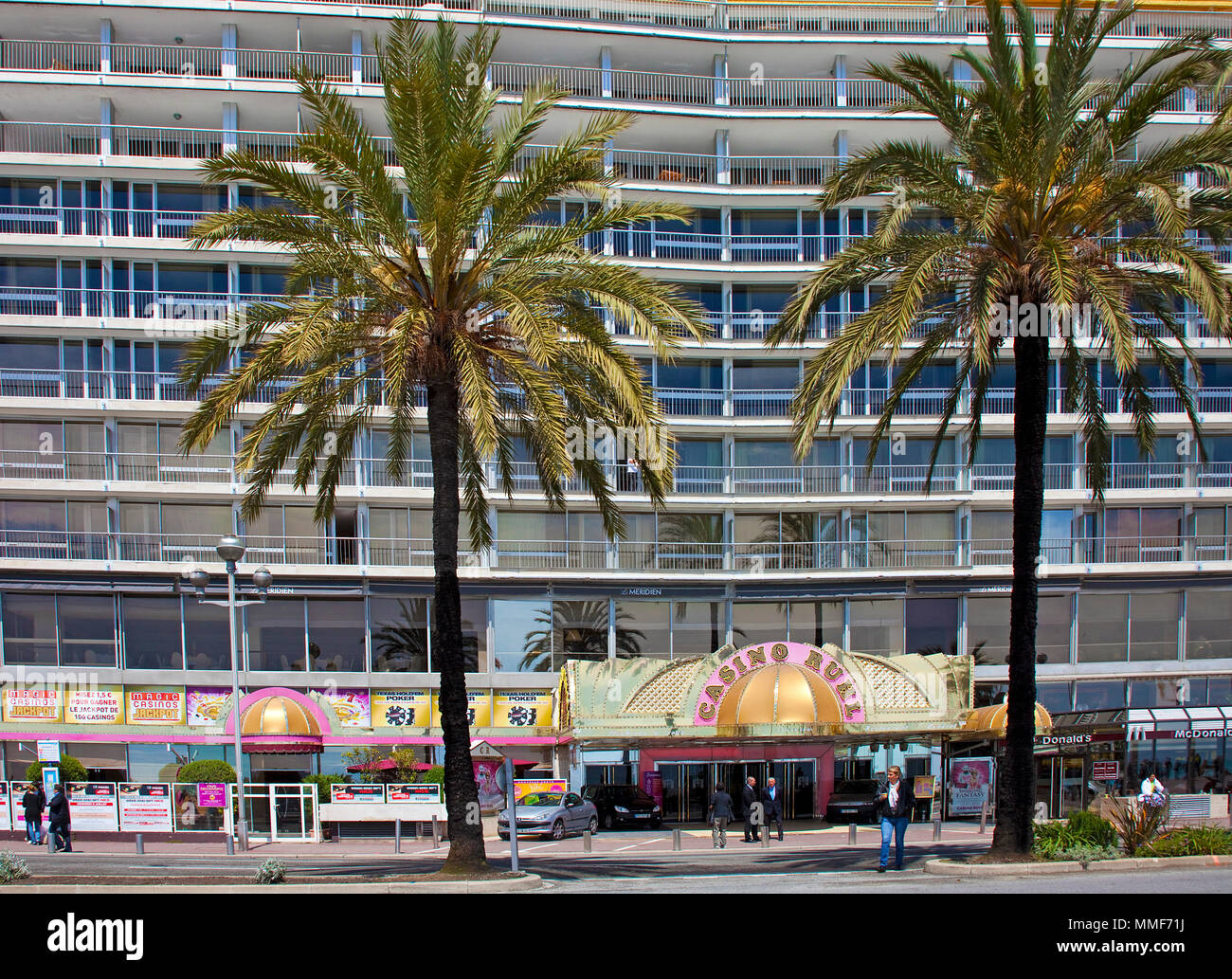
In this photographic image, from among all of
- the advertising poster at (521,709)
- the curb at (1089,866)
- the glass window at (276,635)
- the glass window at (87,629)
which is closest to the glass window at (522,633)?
the advertising poster at (521,709)

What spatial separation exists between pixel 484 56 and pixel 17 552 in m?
29.9

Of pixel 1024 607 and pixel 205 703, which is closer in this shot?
pixel 1024 607

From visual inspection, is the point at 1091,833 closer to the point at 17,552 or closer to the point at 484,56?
the point at 484,56

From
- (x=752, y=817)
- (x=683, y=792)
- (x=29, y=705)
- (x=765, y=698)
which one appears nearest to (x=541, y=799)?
(x=683, y=792)

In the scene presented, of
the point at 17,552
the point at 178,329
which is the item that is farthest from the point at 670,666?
the point at 17,552

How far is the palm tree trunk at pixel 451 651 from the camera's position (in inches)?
745

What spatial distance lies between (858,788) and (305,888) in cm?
2309

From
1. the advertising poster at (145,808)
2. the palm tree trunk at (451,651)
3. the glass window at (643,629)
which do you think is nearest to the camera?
the palm tree trunk at (451,651)

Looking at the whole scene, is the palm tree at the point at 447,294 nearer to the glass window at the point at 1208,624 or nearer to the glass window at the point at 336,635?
the glass window at the point at 336,635

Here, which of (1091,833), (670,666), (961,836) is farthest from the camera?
(670,666)

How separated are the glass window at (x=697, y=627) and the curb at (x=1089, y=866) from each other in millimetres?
25423

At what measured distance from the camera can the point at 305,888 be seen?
57.7ft

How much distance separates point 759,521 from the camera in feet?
149

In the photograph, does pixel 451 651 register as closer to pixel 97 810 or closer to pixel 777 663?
pixel 97 810
